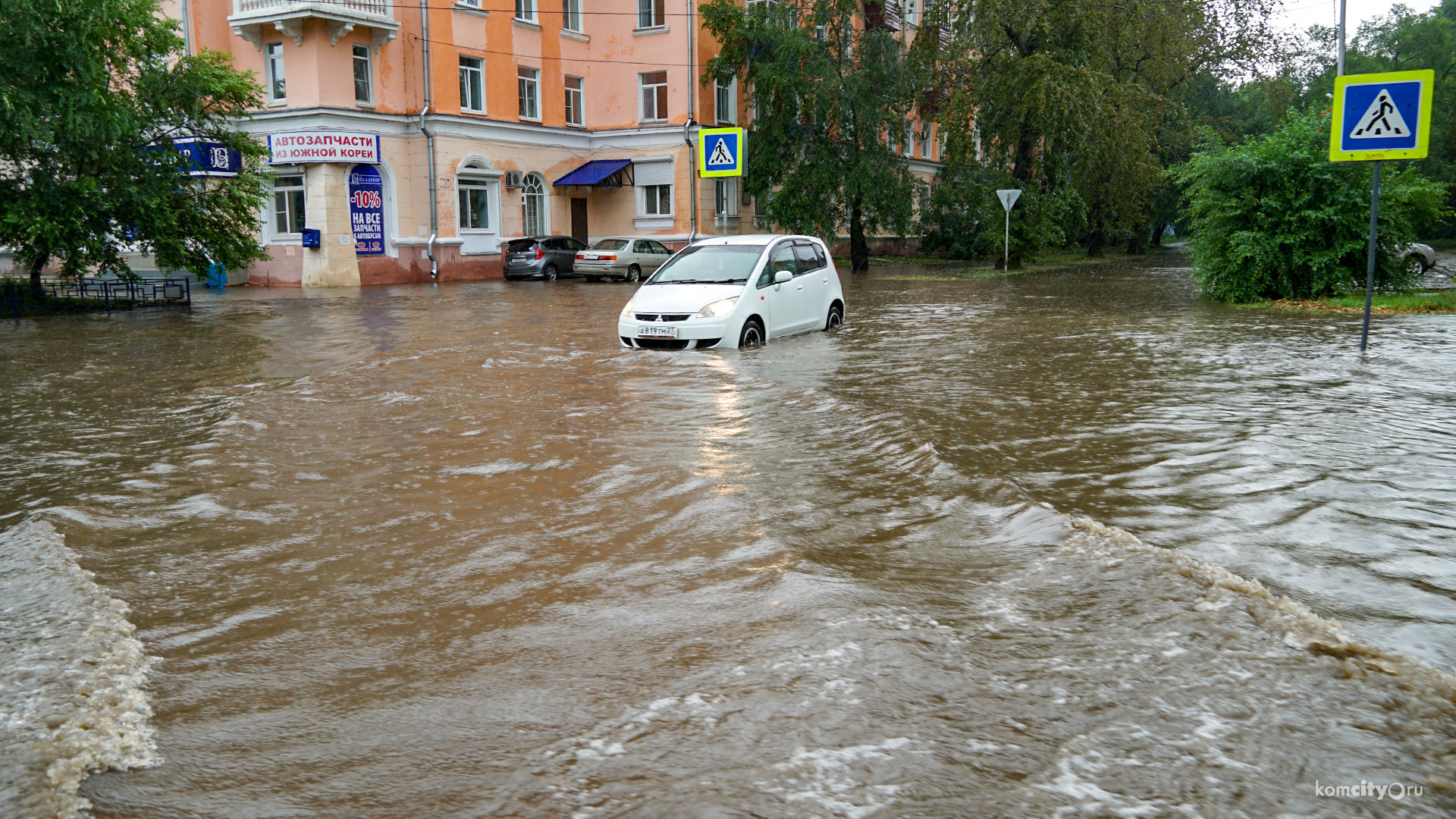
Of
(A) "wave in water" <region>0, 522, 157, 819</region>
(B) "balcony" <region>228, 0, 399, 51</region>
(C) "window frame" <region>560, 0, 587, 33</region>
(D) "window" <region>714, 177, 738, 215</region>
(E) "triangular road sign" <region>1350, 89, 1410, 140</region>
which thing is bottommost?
(A) "wave in water" <region>0, 522, 157, 819</region>

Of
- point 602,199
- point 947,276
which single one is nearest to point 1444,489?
point 947,276

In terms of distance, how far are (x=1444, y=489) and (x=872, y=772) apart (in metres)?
5.01

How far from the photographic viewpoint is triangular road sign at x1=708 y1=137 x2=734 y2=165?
726 inches

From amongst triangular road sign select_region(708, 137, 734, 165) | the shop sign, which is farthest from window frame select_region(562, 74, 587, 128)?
triangular road sign select_region(708, 137, 734, 165)

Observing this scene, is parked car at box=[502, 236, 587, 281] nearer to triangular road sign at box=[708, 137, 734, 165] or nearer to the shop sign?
the shop sign

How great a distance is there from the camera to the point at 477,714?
3.81 m

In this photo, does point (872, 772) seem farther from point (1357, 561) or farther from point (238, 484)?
point (238, 484)

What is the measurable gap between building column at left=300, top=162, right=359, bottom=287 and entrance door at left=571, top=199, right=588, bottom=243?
920 cm

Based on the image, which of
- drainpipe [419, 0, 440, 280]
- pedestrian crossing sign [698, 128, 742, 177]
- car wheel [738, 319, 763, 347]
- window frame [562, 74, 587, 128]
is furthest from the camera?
window frame [562, 74, 587, 128]

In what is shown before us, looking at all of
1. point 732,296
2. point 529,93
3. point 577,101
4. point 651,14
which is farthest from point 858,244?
point 732,296

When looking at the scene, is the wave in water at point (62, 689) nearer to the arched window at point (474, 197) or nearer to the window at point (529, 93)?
the arched window at point (474, 197)

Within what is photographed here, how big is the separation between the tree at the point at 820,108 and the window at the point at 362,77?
10657 mm

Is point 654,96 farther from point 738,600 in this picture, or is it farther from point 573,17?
point 738,600

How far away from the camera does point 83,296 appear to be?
22766 millimetres
